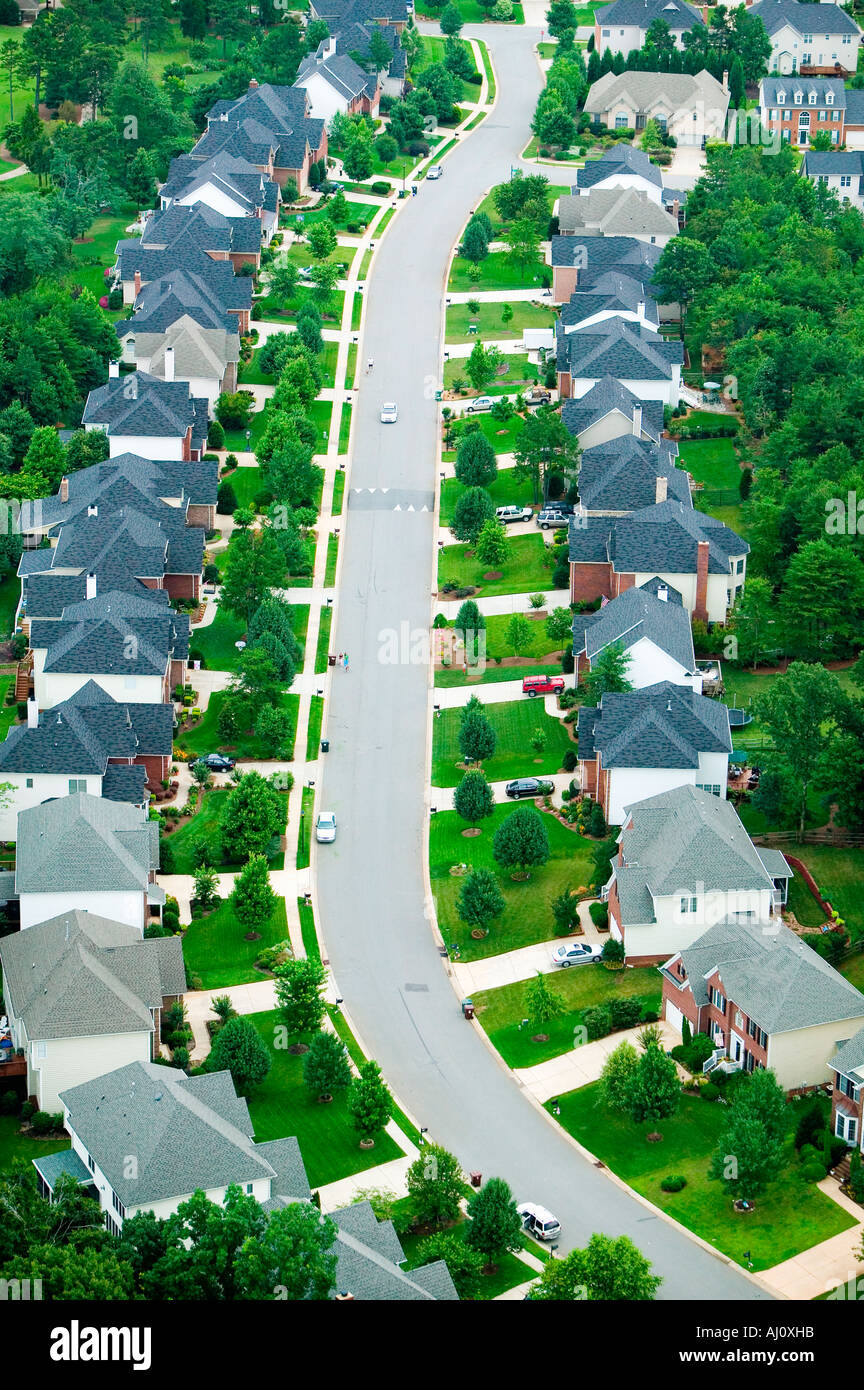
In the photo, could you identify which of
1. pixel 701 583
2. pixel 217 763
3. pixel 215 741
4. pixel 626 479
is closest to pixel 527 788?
pixel 217 763

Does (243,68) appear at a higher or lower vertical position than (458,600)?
higher

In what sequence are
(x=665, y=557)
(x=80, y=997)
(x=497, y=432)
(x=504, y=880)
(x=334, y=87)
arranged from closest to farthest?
(x=80, y=997) → (x=504, y=880) → (x=665, y=557) → (x=497, y=432) → (x=334, y=87)

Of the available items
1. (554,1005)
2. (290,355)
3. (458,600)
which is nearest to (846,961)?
(554,1005)

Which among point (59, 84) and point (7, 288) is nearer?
point (7, 288)

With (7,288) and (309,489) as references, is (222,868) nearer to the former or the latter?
(309,489)

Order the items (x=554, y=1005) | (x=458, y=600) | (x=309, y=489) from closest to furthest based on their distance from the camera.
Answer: (x=554, y=1005) → (x=458, y=600) → (x=309, y=489)

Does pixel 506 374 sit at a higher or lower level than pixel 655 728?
higher

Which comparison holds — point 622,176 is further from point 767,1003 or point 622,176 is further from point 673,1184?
point 673,1184
